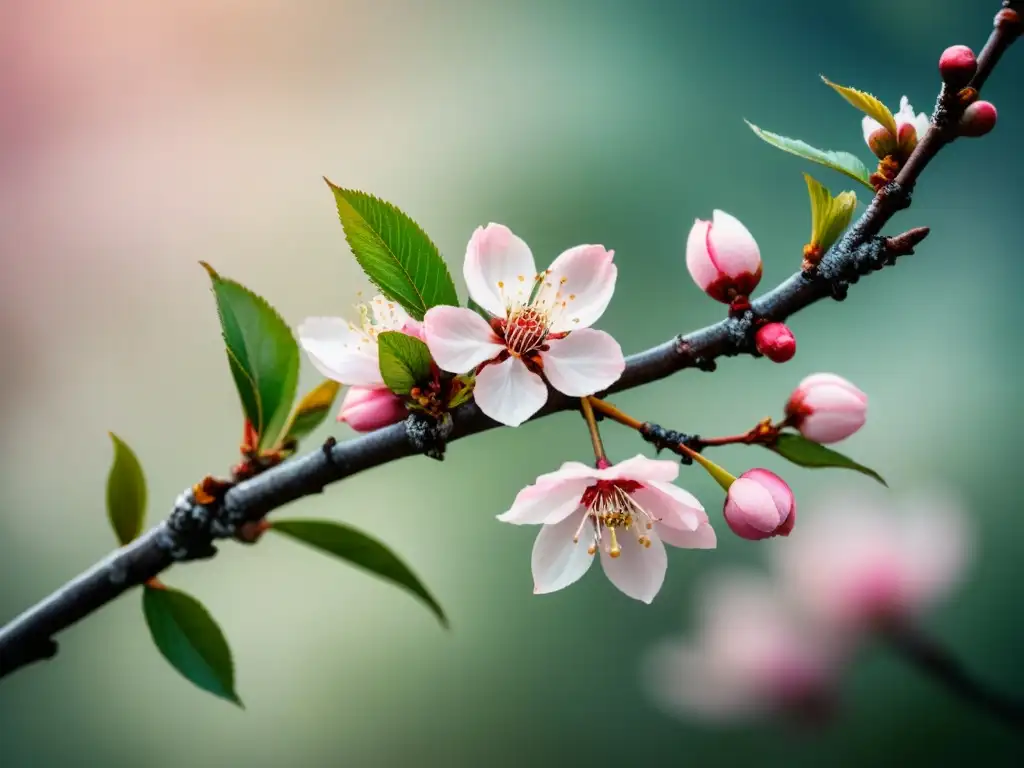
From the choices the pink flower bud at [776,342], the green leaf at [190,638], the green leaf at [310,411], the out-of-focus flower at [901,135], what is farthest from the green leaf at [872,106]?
the green leaf at [190,638]

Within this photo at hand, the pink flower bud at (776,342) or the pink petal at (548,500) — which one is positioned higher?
the pink flower bud at (776,342)

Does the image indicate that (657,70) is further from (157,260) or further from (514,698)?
(514,698)

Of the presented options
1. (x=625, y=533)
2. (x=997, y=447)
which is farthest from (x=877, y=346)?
(x=625, y=533)

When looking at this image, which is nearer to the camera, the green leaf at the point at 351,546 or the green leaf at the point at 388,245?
the green leaf at the point at 388,245

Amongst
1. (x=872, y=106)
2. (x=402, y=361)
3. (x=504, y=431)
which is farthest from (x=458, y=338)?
(x=504, y=431)

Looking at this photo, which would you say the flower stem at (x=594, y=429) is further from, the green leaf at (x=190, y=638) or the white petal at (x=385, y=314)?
the green leaf at (x=190, y=638)
